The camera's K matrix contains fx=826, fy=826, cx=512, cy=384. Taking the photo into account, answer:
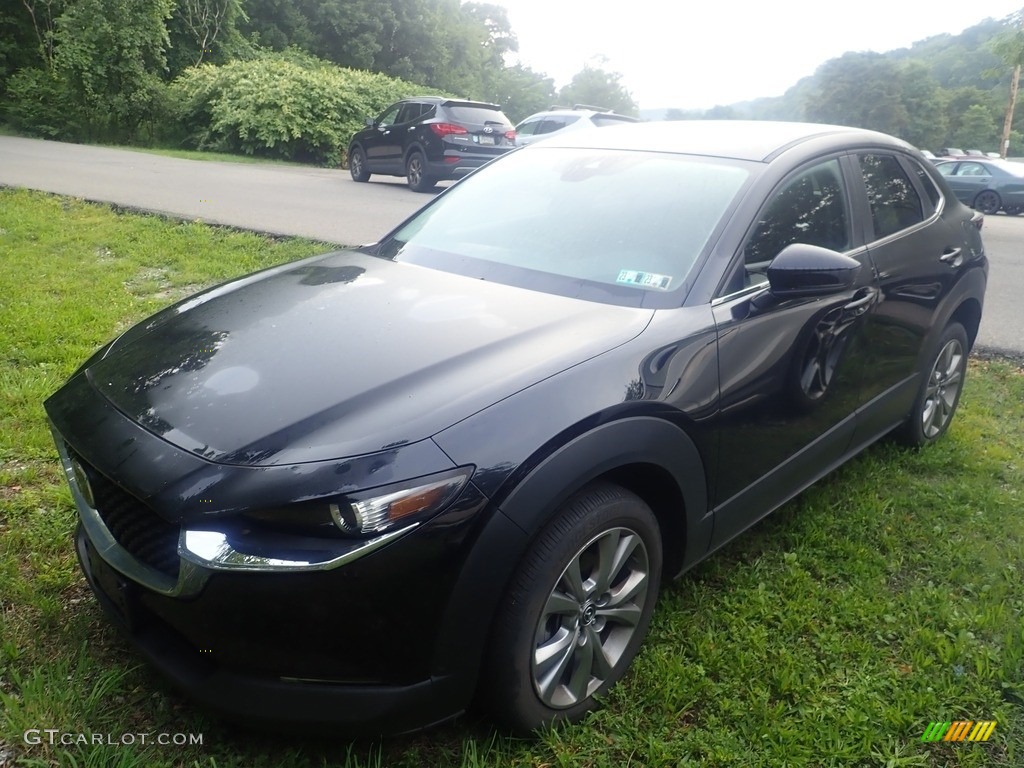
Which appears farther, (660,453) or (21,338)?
(21,338)

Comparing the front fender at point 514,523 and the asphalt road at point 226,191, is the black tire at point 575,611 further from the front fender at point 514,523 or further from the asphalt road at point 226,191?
the asphalt road at point 226,191

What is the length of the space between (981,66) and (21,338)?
83.4 metres

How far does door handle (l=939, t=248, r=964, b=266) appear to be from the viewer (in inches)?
148

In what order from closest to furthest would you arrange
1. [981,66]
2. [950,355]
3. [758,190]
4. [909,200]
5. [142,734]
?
[142,734]
[758,190]
[909,200]
[950,355]
[981,66]

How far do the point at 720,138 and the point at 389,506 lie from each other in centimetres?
220

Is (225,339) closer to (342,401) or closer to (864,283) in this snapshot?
(342,401)

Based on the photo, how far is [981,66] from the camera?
233 feet

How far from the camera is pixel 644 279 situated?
2668 millimetres

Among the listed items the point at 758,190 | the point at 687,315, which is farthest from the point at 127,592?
the point at 758,190

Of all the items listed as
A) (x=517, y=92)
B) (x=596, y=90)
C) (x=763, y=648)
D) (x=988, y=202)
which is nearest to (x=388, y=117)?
(x=988, y=202)

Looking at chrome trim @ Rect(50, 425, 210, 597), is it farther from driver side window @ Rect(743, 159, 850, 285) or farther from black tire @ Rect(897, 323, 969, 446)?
black tire @ Rect(897, 323, 969, 446)

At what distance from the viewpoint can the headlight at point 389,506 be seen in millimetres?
1782

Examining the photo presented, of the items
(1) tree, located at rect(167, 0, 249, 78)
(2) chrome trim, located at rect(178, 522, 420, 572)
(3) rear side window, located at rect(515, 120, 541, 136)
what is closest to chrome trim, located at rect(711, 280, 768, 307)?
(2) chrome trim, located at rect(178, 522, 420, 572)

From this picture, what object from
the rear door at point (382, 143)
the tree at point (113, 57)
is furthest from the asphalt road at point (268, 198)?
the tree at point (113, 57)
